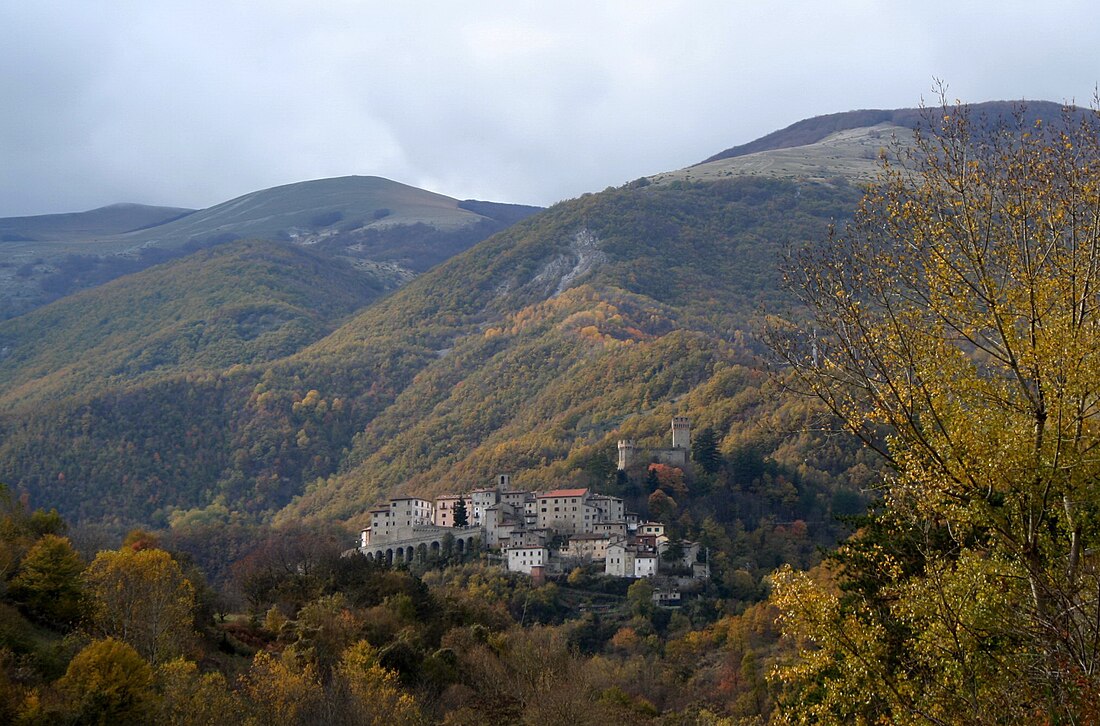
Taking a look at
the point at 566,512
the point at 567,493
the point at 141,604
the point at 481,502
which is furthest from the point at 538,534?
the point at 141,604

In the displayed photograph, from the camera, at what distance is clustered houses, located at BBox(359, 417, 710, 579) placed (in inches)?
2972

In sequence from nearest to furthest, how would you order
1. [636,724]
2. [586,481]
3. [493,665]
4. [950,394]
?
[950,394], [636,724], [493,665], [586,481]

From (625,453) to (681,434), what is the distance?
5.59m

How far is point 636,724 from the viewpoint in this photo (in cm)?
3503

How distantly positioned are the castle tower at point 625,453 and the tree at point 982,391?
8032 centimetres

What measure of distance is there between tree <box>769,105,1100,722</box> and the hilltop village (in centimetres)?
6013

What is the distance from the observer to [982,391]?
12406 millimetres

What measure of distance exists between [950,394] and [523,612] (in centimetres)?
5723

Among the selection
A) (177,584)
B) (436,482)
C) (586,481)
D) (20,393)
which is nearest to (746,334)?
(436,482)

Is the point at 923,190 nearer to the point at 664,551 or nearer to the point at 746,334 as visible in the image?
the point at 664,551

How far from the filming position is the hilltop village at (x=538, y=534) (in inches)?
2963

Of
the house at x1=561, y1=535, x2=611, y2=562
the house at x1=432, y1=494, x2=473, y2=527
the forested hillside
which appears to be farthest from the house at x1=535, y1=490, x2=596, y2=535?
the forested hillside

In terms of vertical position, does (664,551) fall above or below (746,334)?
below

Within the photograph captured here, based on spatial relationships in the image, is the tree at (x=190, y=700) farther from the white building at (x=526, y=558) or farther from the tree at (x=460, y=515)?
the tree at (x=460, y=515)
